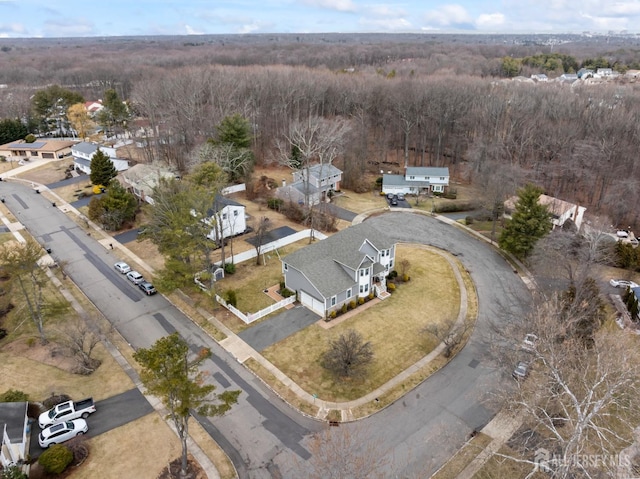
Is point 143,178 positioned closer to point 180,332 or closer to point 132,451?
point 180,332

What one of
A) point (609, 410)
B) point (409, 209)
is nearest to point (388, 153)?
point (409, 209)

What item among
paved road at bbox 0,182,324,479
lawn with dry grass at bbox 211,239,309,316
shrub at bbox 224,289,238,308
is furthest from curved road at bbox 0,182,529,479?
lawn with dry grass at bbox 211,239,309,316

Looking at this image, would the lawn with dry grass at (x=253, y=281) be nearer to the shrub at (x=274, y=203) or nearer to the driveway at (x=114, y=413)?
the driveway at (x=114, y=413)

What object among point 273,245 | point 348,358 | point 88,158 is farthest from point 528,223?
point 88,158

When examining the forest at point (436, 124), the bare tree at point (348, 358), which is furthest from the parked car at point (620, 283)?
the bare tree at point (348, 358)

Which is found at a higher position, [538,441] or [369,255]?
[369,255]

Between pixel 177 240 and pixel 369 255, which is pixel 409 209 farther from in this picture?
pixel 177 240
